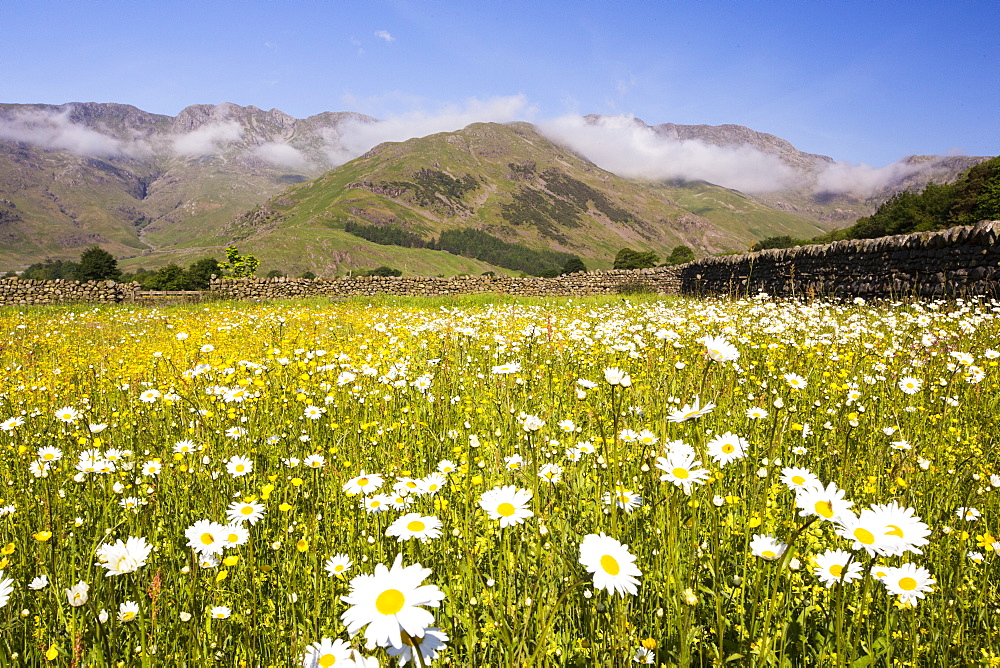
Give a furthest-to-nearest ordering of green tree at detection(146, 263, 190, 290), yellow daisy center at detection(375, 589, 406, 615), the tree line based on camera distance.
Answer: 1. green tree at detection(146, 263, 190, 290)
2. the tree line
3. yellow daisy center at detection(375, 589, 406, 615)

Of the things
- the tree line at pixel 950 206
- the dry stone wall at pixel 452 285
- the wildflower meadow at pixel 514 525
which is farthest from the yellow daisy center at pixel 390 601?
the tree line at pixel 950 206

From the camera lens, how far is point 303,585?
7.06 ft

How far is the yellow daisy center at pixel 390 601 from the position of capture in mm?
1083

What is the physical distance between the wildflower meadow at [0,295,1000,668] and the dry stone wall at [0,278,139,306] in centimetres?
2574

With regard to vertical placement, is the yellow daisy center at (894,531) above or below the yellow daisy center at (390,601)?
above

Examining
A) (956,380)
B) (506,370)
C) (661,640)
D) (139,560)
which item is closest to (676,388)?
(506,370)

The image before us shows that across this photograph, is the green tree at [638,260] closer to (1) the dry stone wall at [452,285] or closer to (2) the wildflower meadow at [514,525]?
(1) the dry stone wall at [452,285]

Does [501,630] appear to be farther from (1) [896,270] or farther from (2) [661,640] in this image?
(1) [896,270]

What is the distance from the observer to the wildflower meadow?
161 cm

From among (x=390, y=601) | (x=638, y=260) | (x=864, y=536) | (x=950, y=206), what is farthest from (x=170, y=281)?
(x=950, y=206)

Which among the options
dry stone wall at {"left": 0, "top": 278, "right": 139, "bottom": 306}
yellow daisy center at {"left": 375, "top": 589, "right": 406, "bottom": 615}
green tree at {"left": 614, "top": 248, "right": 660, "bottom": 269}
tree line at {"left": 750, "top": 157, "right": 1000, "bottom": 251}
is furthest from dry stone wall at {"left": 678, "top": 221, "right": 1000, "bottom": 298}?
green tree at {"left": 614, "top": 248, "right": 660, "bottom": 269}

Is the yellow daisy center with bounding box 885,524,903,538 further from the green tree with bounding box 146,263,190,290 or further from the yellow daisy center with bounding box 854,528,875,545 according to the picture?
the green tree with bounding box 146,263,190,290

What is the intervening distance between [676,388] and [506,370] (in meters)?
2.12

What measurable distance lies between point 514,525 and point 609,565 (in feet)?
2.71
